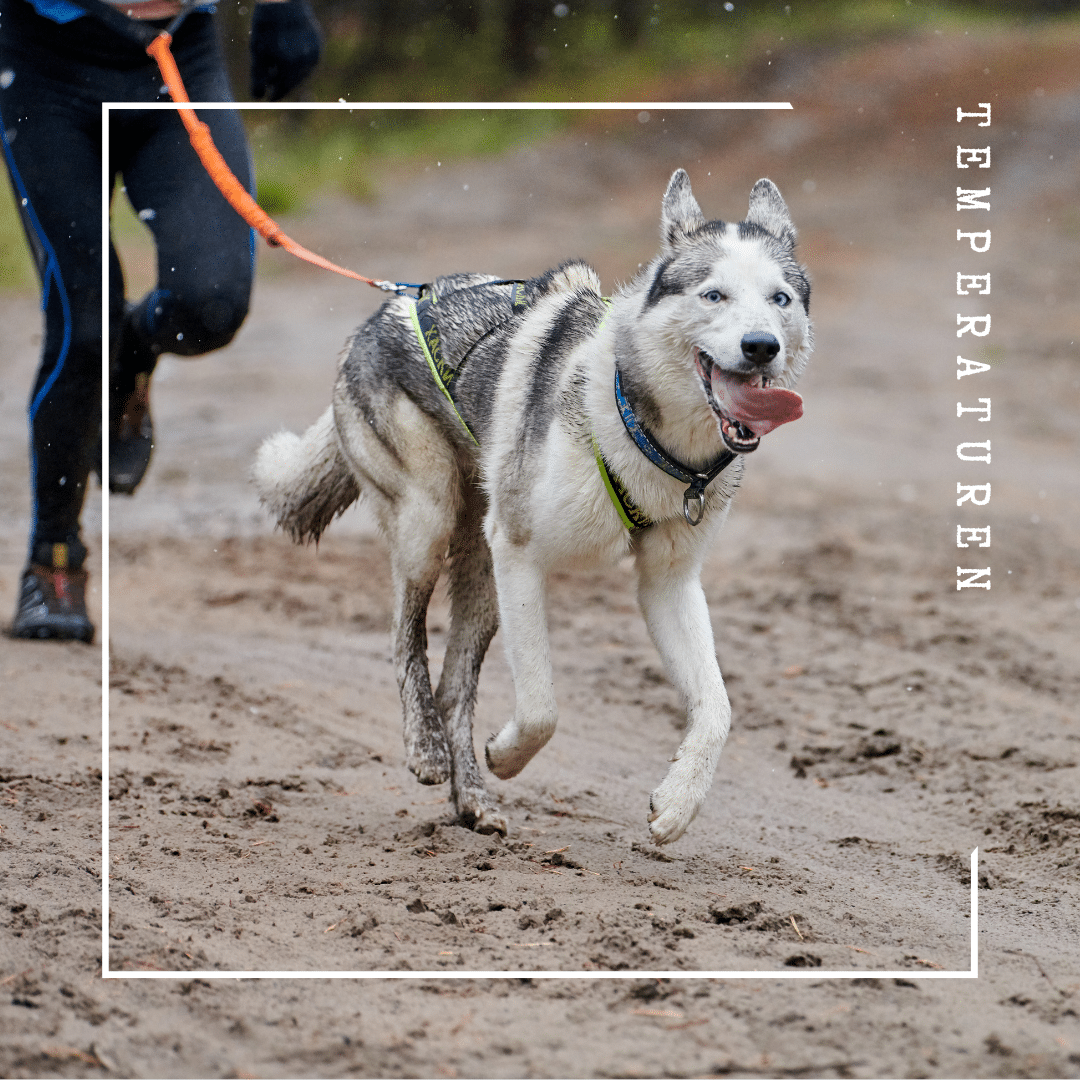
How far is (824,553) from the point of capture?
631 cm

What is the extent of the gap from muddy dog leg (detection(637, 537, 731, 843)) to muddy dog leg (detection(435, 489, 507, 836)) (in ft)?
1.93

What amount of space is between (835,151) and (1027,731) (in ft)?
44.1

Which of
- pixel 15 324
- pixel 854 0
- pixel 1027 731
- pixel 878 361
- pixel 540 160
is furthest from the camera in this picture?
pixel 854 0

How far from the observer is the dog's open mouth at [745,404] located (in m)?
2.82

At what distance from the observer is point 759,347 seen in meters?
2.82

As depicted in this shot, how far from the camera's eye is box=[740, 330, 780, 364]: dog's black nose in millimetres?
2809

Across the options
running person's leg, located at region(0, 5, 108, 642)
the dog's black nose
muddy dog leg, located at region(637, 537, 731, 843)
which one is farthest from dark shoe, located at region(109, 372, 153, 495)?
the dog's black nose

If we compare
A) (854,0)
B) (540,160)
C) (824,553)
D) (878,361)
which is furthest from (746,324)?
(854,0)

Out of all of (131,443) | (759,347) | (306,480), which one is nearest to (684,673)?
(759,347)

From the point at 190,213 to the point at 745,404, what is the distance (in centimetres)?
186

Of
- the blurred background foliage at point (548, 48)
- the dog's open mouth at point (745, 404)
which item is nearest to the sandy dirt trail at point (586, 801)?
the dog's open mouth at point (745, 404)

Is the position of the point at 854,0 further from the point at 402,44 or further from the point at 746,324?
the point at 746,324

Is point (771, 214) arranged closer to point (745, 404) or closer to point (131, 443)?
point (745, 404)

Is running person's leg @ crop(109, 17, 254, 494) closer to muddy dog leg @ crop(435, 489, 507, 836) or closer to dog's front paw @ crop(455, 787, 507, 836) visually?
muddy dog leg @ crop(435, 489, 507, 836)
